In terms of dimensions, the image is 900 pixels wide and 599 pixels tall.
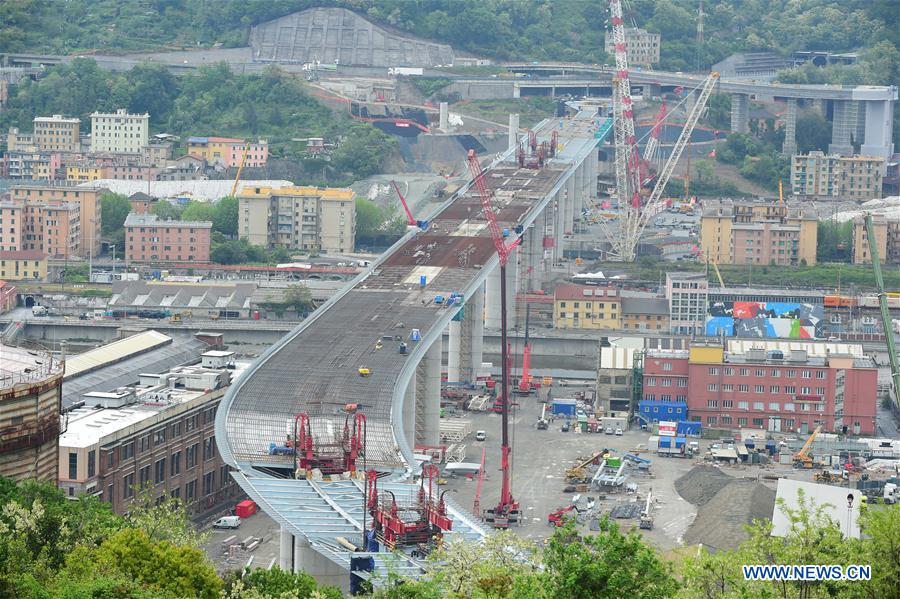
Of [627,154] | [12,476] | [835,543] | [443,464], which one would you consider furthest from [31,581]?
[627,154]

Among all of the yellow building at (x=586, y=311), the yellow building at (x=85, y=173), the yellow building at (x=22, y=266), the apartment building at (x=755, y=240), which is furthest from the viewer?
the yellow building at (x=85, y=173)

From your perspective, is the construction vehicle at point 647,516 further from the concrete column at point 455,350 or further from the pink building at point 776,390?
the concrete column at point 455,350

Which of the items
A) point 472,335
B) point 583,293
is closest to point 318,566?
point 472,335

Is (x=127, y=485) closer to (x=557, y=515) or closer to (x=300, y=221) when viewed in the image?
(x=557, y=515)

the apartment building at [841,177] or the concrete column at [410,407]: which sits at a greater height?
the apartment building at [841,177]

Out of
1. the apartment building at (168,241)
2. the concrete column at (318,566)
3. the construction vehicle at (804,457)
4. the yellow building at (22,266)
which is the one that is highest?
the apartment building at (168,241)

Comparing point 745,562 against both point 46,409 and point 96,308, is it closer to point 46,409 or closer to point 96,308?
point 46,409

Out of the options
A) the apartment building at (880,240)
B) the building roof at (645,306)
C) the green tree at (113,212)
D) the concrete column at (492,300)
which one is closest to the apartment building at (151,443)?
the concrete column at (492,300)
